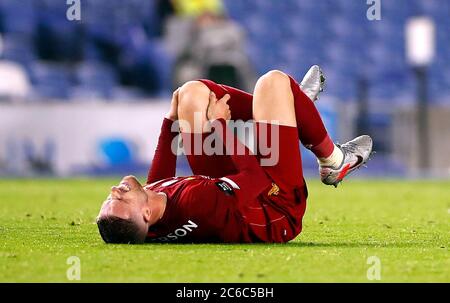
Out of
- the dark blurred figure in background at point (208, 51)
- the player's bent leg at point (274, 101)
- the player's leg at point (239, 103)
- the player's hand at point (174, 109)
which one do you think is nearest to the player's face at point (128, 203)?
the player's hand at point (174, 109)

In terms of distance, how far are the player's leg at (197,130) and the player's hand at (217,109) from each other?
32mm

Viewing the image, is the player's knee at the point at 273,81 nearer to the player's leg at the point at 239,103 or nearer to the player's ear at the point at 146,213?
the player's leg at the point at 239,103

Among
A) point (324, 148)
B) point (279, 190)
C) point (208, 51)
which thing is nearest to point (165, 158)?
point (279, 190)

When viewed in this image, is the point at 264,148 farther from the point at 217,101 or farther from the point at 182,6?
the point at 182,6

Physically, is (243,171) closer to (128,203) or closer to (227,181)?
(227,181)

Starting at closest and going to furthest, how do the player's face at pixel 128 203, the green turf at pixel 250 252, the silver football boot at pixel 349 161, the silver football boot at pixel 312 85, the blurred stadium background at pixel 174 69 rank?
the green turf at pixel 250 252 < the player's face at pixel 128 203 < the silver football boot at pixel 349 161 < the silver football boot at pixel 312 85 < the blurred stadium background at pixel 174 69

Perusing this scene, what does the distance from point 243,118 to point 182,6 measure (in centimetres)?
1414

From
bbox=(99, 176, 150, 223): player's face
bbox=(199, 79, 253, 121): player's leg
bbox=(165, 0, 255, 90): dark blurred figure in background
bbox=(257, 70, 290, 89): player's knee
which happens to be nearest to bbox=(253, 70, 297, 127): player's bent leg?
bbox=(257, 70, 290, 89): player's knee

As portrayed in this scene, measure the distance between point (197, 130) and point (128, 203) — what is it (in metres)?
0.58

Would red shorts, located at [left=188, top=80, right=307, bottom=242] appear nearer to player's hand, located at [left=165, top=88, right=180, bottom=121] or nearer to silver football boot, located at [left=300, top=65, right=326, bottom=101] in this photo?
player's hand, located at [left=165, top=88, right=180, bottom=121]

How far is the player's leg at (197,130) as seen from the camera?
5922 millimetres

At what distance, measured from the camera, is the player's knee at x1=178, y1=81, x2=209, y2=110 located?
5984 millimetres

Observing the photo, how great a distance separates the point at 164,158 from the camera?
6.37m
